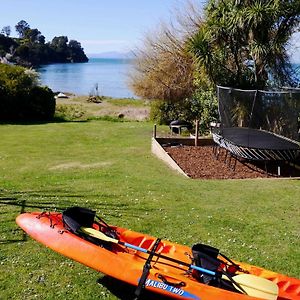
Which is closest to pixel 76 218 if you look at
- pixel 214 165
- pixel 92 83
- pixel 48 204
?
pixel 48 204

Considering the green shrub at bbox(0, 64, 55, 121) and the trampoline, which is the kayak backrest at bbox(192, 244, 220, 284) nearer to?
the trampoline

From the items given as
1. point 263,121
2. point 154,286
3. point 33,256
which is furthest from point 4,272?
point 263,121

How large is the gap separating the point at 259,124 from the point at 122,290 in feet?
36.4

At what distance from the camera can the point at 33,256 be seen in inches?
262

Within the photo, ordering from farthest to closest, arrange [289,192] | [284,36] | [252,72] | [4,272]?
[252,72] → [284,36] → [289,192] → [4,272]

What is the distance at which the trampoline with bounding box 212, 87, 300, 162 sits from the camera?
12953mm

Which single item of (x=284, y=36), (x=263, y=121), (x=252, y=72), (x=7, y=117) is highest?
(x=284, y=36)

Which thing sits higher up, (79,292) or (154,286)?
(154,286)

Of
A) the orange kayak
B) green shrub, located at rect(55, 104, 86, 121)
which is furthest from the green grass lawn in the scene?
green shrub, located at rect(55, 104, 86, 121)

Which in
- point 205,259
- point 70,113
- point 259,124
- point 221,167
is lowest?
point 70,113

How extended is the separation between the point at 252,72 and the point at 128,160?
7.51 m

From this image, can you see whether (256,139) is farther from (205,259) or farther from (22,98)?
(22,98)

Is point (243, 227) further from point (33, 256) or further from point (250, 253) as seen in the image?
point (33, 256)

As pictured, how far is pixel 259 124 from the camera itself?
51.6ft
